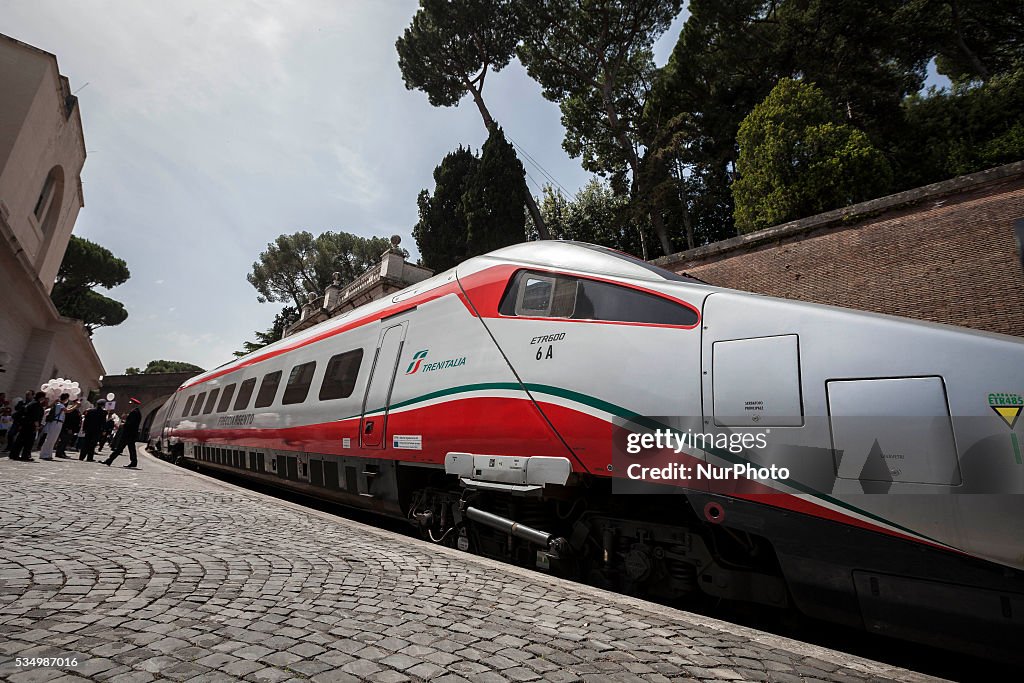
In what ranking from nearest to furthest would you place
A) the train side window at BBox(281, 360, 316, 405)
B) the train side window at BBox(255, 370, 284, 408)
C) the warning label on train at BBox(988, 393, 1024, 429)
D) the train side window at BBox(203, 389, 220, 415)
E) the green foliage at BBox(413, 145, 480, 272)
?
the warning label on train at BBox(988, 393, 1024, 429)
the train side window at BBox(281, 360, 316, 405)
the train side window at BBox(255, 370, 284, 408)
the train side window at BBox(203, 389, 220, 415)
the green foliage at BBox(413, 145, 480, 272)

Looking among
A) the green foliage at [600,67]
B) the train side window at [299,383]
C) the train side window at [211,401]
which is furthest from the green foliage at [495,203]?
the train side window at [299,383]

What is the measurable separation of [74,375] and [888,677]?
35697 millimetres

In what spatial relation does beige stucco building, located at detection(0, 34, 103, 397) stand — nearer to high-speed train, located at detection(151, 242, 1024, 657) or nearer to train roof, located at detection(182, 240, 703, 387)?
train roof, located at detection(182, 240, 703, 387)

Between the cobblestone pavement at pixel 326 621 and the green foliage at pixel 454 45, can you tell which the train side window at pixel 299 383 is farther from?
the green foliage at pixel 454 45

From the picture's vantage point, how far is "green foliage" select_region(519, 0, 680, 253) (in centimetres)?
2128

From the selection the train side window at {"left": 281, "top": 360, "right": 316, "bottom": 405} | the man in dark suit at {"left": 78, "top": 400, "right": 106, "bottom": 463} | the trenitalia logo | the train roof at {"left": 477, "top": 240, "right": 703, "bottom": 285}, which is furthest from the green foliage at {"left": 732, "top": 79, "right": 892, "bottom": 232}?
the man in dark suit at {"left": 78, "top": 400, "right": 106, "bottom": 463}

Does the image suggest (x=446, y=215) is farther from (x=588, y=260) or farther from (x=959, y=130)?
(x=588, y=260)

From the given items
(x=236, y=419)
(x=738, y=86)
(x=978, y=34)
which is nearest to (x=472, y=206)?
(x=738, y=86)

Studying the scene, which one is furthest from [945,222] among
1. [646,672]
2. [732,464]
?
[646,672]

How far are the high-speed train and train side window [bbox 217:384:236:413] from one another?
6830mm

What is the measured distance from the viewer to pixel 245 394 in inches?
392

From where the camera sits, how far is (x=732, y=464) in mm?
2893

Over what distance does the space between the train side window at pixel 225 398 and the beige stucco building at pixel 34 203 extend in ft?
26.8

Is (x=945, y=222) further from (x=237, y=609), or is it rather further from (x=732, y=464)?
(x=237, y=609)
